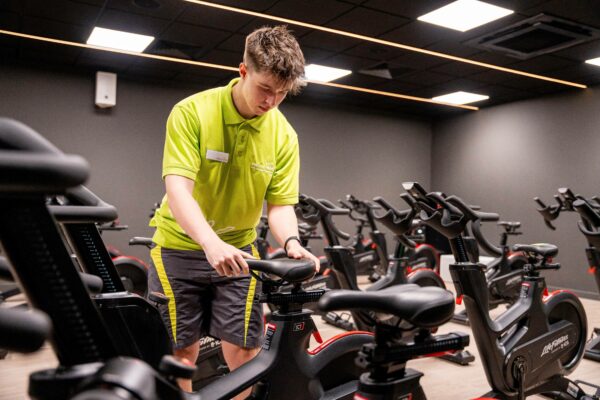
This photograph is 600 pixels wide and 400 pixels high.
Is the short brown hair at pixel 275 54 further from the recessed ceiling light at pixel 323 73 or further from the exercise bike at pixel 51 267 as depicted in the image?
the recessed ceiling light at pixel 323 73

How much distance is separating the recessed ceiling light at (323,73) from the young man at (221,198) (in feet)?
16.6

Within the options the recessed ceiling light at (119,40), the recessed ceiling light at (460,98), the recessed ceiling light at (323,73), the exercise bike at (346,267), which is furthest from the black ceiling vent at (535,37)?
the recessed ceiling light at (119,40)

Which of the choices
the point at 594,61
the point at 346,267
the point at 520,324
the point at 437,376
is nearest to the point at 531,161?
the point at 594,61

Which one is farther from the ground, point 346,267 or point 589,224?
point 589,224

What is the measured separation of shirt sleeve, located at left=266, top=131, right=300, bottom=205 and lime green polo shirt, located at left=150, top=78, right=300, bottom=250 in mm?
25

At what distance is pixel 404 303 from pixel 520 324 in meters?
1.81

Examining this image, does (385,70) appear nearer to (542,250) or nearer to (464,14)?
(464,14)

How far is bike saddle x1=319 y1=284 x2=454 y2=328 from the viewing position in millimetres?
1133

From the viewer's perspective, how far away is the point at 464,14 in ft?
16.0

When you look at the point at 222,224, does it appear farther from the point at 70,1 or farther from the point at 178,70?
the point at 178,70

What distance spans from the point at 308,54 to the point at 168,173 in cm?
492

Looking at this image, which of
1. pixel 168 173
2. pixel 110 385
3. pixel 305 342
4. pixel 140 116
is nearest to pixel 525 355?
pixel 305 342

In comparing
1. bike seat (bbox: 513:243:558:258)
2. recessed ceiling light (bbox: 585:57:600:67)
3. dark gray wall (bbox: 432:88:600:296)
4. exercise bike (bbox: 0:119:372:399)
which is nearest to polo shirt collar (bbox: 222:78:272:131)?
exercise bike (bbox: 0:119:372:399)

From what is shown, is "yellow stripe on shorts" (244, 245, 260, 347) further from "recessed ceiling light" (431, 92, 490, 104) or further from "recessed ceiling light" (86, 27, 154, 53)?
"recessed ceiling light" (431, 92, 490, 104)
